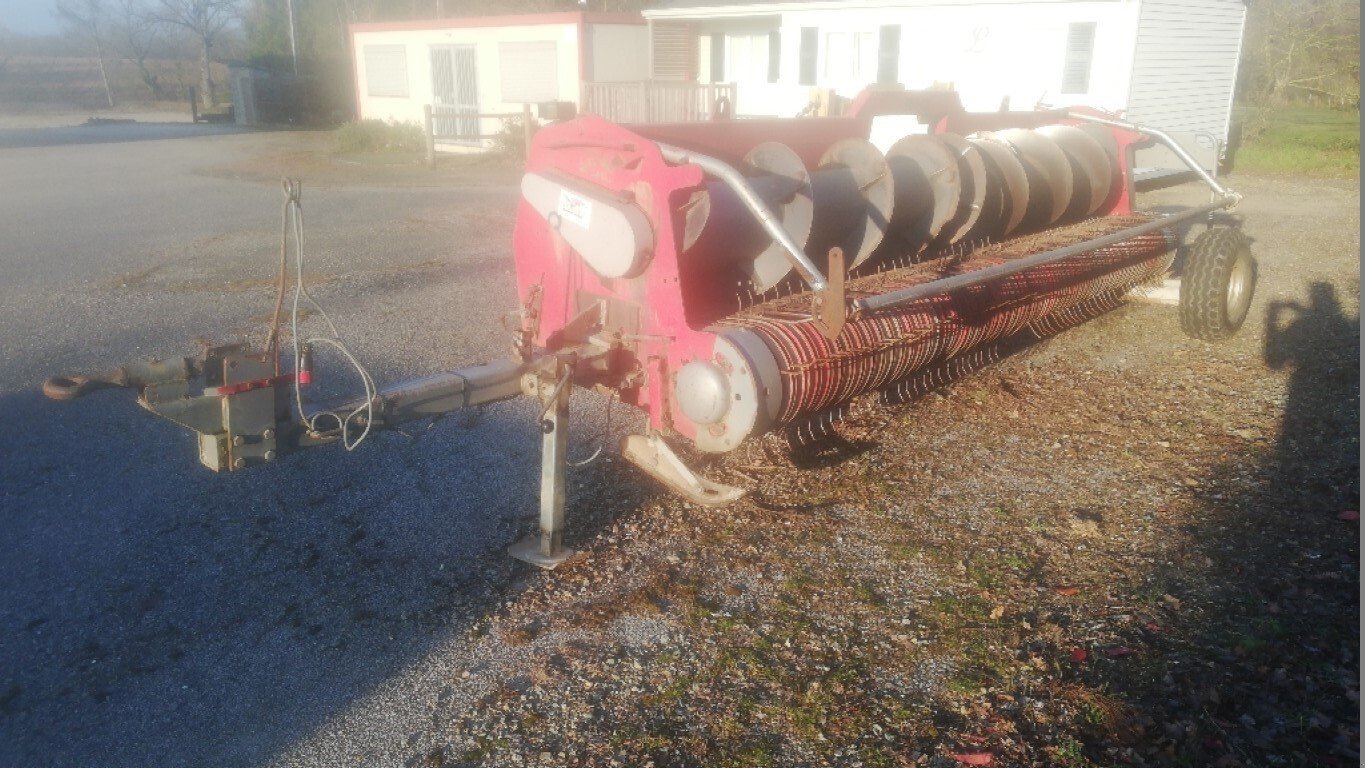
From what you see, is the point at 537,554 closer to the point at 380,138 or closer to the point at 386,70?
the point at 380,138

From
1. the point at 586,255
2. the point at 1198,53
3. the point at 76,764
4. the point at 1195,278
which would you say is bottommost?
the point at 76,764

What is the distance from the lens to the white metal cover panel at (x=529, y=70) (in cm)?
2109

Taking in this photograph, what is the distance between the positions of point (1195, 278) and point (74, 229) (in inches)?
475

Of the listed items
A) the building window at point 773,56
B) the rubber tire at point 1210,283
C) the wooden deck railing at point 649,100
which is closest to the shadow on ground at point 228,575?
the rubber tire at point 1210,283

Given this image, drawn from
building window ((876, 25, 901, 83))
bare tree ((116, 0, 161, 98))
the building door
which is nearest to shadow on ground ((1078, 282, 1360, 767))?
building window ((876, 25, 901, 83))

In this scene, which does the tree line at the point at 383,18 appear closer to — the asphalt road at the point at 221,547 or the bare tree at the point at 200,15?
the bare tree at the point at 200,15

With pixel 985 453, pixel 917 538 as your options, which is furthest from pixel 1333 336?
pixel 917 538

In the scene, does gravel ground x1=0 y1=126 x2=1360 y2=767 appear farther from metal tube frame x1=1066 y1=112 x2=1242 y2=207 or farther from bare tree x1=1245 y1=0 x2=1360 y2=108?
bare tree x1=1245 y1=0 x2=1360 y2=108

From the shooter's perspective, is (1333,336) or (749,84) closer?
(1333,336)

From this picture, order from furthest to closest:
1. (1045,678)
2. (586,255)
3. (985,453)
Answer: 1. (985,453)
2. (586,255)
3. (1045,678)

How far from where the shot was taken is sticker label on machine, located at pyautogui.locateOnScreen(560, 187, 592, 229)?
3.95 meters

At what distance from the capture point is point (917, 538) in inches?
162

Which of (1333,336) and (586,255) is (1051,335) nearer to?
(1333,336)

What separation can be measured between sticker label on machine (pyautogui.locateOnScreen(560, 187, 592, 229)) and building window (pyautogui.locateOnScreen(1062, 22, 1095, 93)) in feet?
49.6
